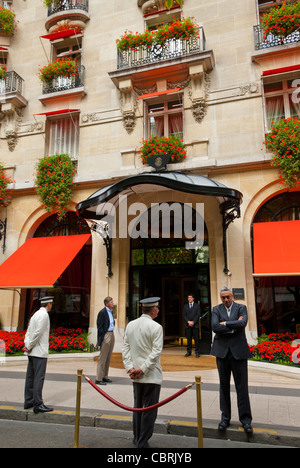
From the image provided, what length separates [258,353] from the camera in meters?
9.27

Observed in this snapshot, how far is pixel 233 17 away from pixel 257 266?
9.46m

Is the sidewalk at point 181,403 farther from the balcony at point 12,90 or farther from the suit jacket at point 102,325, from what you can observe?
the balcony at point 12,90

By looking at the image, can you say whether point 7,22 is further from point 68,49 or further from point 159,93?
point 159,93

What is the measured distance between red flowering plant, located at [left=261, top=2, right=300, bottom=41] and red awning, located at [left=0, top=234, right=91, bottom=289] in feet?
Answer: 31.2

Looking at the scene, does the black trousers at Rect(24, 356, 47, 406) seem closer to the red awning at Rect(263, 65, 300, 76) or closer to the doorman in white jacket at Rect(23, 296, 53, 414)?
the doorman in white jacket at Rect(23, 296, 53, 414)

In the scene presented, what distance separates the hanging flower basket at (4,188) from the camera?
1358 centimetres

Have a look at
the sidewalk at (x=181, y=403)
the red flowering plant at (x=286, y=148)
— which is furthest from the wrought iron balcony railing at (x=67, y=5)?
the sidewalk at (x=181, y=403)

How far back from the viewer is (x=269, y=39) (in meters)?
11.9

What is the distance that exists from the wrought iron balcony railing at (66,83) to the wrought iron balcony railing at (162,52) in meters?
1.85

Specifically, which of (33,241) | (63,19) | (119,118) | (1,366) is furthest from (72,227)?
(63,19)

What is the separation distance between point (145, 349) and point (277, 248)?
6.83 metres

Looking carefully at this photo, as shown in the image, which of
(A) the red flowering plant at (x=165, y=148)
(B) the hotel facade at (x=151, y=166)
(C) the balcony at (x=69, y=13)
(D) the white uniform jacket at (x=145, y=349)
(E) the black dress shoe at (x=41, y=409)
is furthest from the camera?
(C) the balcony at (x=69, y=13)

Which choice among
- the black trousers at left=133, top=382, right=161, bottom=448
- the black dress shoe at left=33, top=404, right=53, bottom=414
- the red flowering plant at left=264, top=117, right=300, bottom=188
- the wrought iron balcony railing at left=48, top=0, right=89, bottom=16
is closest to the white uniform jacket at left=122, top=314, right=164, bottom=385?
the black trousers at left=133, top=382, right=161, bottom=448

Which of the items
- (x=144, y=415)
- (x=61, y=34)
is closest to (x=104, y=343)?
(x=144, y=415)
